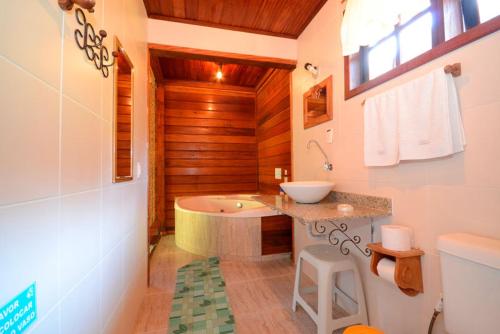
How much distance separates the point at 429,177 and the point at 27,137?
5.08 feet

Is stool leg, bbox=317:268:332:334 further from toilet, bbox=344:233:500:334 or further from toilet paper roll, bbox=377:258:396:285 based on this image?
toilet, bbox=344:233:500:334

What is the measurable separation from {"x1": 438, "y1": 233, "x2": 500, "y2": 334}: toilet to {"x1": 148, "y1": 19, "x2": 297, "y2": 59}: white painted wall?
2.20 m

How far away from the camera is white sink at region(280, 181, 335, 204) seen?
4.92 feet

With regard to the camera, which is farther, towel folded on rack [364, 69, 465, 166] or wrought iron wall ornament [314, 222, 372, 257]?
wrought iron wall ornament [314, 222, 372, 257]

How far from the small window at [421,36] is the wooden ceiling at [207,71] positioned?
1.84 m

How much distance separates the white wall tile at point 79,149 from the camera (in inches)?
27.2

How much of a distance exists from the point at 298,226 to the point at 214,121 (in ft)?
8.36

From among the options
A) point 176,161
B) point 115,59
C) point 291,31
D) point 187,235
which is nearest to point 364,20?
point 291,31

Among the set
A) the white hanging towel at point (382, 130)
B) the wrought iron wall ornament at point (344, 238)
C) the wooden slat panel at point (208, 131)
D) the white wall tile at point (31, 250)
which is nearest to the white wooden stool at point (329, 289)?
the wrought iron wall ornament at point (344, 238)

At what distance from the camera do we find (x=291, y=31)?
2268 mm

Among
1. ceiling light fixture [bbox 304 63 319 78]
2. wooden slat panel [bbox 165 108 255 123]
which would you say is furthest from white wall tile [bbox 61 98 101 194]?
wooden slat panel [bbox 165 108 255 123]

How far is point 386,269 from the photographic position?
3.69 feet

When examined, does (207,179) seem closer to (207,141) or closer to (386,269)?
(207,141)

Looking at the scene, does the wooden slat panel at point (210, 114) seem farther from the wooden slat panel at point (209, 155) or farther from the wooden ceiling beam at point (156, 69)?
the wooden slat panel at point (209, 155)
